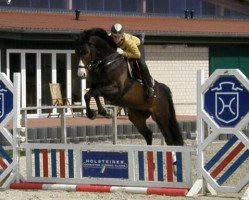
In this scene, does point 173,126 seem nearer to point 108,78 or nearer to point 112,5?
point 108,78

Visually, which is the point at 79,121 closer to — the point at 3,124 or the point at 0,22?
the point at 0,22

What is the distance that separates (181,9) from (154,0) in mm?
1699

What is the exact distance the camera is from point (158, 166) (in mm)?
10242

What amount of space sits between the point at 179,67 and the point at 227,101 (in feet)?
53.3

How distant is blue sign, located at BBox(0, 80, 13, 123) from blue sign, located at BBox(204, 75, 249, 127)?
8.98ft

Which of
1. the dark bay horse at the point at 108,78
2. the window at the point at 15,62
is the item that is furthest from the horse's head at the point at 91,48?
the window at the point at 15,62

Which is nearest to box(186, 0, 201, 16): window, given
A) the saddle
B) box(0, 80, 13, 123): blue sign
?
the saddle

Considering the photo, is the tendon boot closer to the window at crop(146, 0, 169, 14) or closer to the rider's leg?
the rider's leg

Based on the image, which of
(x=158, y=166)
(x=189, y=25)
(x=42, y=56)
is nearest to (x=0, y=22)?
(x=42, y=56)

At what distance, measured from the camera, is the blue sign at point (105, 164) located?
10.4 meters

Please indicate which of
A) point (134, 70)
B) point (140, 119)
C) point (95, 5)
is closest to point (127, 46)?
point (134, 70)

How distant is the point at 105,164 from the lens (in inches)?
413

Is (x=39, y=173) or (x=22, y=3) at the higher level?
(x=22, y=3)

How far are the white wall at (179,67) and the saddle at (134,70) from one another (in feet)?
43.7
